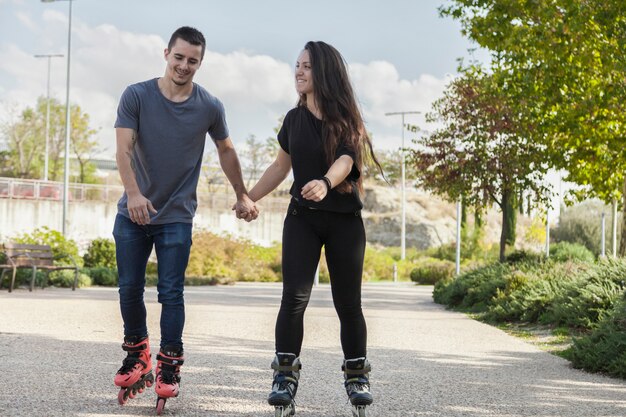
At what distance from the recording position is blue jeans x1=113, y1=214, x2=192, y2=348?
5.06 m

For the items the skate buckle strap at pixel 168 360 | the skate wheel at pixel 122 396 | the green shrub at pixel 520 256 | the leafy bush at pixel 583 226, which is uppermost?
the leafy bush at pixel 583 226

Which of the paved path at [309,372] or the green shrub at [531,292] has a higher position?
the green shrub at [531,292]

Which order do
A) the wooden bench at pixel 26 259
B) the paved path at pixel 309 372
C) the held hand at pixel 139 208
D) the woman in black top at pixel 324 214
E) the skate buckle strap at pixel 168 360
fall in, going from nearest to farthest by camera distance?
the woman in black top at pixel 324 214
the held hand at pixel 139 208
the skate buckle strap at pixel 168 360
the paved path at pixel 309 372
the wooden bench at pixel 26 259

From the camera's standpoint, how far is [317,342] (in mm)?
9766

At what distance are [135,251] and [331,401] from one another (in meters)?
1.48

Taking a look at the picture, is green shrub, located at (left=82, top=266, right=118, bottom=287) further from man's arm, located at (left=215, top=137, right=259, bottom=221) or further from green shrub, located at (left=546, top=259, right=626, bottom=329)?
man's arm, located at (left=215, top=137, right=259, bottom=221)

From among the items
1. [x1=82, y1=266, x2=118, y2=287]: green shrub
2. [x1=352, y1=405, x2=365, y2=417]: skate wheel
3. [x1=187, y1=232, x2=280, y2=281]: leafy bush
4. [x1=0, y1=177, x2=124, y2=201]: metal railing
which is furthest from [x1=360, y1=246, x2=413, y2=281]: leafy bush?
[x1=352, y1=405, x2=365, y2=417]: skate wheel

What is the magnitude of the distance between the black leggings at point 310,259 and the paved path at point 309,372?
24.0 inches

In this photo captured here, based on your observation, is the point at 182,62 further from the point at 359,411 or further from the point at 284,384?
the point at 359,411

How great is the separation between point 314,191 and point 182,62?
1163 millimetres

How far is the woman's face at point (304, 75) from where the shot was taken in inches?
193

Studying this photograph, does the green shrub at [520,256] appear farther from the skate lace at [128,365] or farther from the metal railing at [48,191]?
the metal railing at [48,191]

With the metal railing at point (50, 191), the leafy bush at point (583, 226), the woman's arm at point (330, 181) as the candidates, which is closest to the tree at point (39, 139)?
the metal railing at point (50, 191)

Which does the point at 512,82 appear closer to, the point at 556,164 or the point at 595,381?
the point at 556,164
